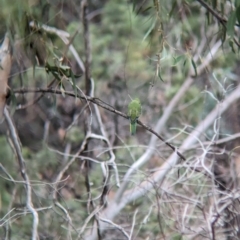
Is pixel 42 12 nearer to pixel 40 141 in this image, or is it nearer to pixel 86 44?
pixel 86 44

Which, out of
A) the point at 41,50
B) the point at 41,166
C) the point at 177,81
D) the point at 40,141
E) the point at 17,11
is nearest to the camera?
the point at 17,11

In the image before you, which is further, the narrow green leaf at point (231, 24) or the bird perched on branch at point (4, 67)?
the bird perched on branch at point (4, 67)

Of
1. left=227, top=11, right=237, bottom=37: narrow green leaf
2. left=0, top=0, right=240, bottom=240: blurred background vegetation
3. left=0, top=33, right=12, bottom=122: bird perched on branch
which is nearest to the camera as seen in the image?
left=227, top=11, right=237, bottom=37: narrow green leaf

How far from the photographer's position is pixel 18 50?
356cm

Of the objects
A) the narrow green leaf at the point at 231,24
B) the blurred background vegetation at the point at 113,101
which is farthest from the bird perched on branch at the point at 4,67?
the narrow green leaf at the point at 231,24

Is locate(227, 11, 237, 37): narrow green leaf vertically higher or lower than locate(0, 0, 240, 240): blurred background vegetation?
higher

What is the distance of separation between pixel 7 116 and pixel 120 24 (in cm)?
297

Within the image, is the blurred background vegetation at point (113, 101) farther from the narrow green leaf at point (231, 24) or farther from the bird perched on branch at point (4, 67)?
the narrow green leaf at point (231, 24)

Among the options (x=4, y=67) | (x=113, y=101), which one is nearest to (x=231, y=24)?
(x=4, y=67)

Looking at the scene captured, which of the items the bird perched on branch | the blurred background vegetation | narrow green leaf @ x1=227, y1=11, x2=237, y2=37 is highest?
narrow green leaf @ x1=227, y1=11, x2=237, y2=37

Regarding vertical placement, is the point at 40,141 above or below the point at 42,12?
below

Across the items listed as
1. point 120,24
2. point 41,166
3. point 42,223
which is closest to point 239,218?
point 42,223

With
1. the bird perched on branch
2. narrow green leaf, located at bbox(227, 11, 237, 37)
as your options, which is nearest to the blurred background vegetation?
the bird perched on branch

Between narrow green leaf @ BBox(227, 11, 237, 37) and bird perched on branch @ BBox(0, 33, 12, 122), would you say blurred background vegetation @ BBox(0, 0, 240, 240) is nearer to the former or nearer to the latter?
bird perched on branch @ BBox(0, 33, 12, 122)
